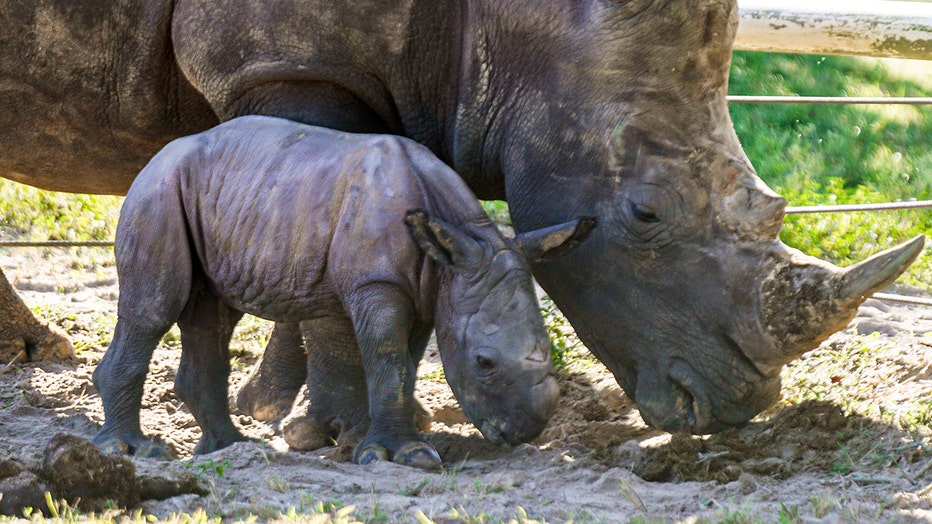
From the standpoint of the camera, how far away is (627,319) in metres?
4.68

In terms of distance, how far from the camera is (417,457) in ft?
14.8

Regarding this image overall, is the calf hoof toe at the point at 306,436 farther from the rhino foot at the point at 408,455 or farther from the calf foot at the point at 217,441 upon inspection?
the rhino foot at the point at 408,455

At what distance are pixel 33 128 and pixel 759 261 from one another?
117 inches

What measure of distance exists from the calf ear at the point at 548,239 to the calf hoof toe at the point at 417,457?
713 mm

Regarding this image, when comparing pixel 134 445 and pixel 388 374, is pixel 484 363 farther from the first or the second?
pixel 134 445

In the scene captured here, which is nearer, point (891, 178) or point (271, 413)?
point (271, 413)

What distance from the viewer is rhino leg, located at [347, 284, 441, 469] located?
14.7 feet

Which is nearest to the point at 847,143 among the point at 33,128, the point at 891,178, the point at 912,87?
the point at 891,178

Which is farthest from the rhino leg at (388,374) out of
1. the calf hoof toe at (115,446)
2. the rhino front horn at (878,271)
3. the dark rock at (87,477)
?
the rhino front horn at (878,271)

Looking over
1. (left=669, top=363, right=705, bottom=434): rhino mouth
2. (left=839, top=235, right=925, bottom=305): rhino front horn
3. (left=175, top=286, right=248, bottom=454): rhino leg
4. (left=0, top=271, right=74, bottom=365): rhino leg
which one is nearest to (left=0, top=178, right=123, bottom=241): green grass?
(left=0, top=271, right=74, bottom=365): rhino leg

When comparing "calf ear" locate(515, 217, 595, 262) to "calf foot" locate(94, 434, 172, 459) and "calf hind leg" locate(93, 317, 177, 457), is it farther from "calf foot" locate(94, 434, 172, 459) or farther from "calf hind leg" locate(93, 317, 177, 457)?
"calf foot" locate(94, 434, 172, 459)

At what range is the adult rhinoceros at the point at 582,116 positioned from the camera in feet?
14.8

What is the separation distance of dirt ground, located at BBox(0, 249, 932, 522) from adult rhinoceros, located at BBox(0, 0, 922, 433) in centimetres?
25

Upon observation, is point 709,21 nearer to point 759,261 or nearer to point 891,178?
point 759,261
